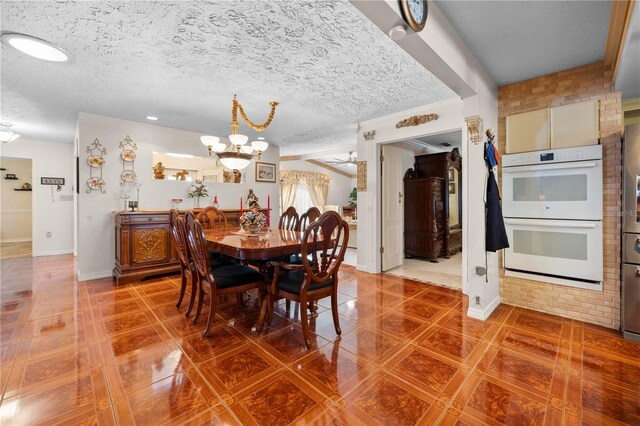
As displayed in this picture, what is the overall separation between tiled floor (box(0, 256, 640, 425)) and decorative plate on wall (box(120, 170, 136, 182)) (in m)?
1.99

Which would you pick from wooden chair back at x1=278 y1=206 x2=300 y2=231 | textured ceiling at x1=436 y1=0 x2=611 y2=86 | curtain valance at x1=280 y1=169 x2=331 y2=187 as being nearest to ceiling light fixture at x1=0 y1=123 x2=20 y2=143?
wooden chair back at x1=278 y1=206 x2=300 y2=231

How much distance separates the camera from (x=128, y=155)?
4125 mm

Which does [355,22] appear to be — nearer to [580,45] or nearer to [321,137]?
[580,45]

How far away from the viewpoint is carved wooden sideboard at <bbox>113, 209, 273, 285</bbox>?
3654mm

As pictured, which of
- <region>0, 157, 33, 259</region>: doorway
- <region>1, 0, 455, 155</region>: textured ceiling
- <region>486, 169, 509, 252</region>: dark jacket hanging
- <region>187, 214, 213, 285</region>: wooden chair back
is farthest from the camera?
<region>0, 157, 33, 259</region>: doorway

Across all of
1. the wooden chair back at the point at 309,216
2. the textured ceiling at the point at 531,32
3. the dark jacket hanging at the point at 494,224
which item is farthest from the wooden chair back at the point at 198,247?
the dark jacket hanging at the point at 494,224

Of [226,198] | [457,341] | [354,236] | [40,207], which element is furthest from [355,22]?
[40,207]

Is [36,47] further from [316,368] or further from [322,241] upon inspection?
[316,368]

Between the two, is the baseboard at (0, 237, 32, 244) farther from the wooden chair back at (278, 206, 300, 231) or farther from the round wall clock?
the round wall clock

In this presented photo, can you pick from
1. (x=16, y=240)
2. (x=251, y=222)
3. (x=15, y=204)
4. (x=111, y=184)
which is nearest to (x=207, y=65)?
(x=251, y=222)

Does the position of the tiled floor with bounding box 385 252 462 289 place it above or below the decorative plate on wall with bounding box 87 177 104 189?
below

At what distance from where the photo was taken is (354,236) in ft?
21.4

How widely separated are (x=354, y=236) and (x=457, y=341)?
173 inches

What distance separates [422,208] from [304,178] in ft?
14.3
